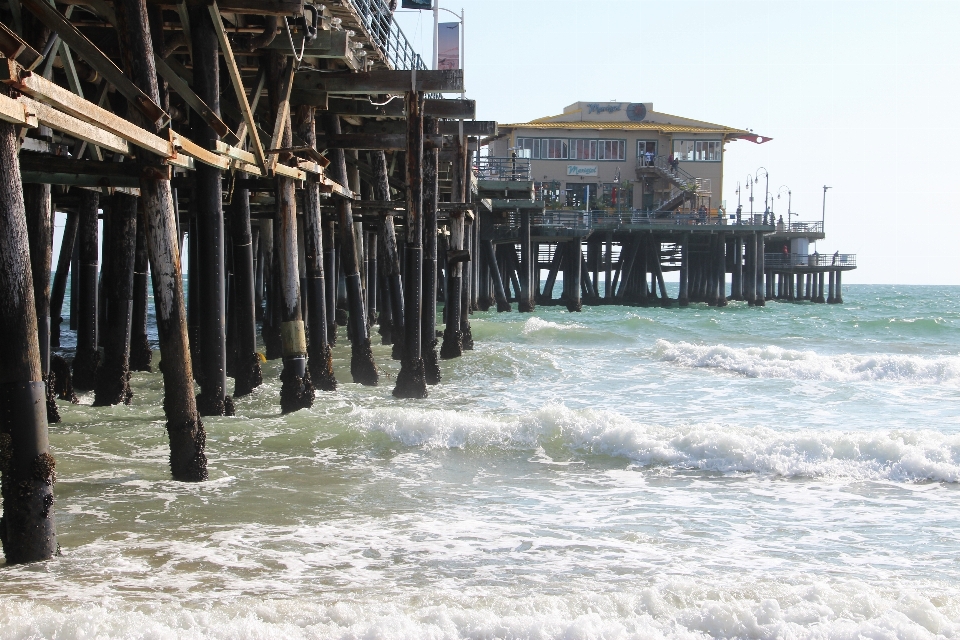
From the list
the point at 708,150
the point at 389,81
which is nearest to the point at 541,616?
the point at 389,81

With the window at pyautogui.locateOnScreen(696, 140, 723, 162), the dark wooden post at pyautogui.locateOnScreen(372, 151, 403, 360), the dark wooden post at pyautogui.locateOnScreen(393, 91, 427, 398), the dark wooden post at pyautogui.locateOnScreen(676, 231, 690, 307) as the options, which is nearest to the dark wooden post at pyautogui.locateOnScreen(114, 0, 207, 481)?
A: the dark wooden post at pyautogui.locateOnScreen(393, 91, 427, 398)

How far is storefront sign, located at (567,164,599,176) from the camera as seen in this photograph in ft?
152

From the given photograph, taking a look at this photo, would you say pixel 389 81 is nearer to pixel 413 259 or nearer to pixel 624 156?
pixel 413 259

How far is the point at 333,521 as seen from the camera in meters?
6.70

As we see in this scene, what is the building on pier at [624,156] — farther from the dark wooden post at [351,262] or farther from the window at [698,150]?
the dark wooden post at [351,262]

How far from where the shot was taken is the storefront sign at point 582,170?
46.5 m

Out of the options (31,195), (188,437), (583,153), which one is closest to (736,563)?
(188,437)

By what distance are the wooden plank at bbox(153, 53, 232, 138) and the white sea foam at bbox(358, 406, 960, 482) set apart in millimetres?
3465

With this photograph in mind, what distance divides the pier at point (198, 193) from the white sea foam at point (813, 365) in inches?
186

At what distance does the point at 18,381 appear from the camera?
4848 mm

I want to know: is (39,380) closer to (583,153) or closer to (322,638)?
(322,638)

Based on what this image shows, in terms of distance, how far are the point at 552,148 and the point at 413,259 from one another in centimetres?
3516

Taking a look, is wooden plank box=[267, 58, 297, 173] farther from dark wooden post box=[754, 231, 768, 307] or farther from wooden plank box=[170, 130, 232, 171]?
dark wooden post box=[754, 231, 768, 307]

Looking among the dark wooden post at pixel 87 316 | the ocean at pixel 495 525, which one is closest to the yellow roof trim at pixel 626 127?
the ocean at pixel 495 525
